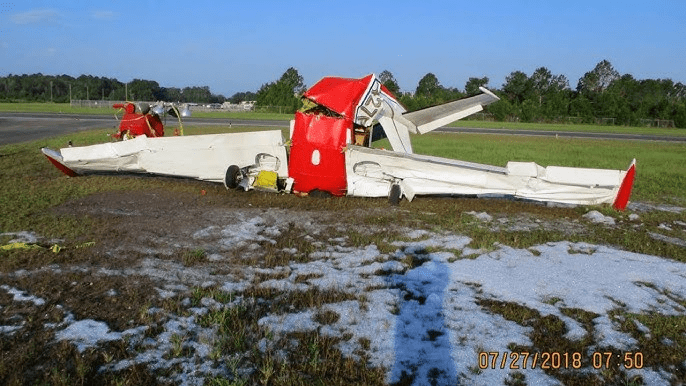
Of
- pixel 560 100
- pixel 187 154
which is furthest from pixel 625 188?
pixel 560 100

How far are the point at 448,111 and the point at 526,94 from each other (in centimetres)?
9016

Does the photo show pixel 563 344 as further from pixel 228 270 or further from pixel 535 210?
pixel 535 210

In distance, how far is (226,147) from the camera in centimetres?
1135

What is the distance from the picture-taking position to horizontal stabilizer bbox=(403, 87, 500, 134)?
38.3 ft

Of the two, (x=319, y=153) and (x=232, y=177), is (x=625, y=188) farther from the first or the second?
(x=232, y=177)

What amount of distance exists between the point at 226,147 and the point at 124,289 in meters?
6.23

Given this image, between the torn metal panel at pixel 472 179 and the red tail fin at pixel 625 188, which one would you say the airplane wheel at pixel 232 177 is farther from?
the red tail fin at pixel 625 188

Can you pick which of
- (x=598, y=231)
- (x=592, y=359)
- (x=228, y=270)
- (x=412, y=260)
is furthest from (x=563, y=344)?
(x=598, y=231)

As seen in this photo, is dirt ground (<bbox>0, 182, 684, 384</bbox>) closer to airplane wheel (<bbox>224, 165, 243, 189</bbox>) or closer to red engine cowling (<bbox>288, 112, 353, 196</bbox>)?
airplane wheel (<bbox>224, 165, 243, 189</bbox>)
